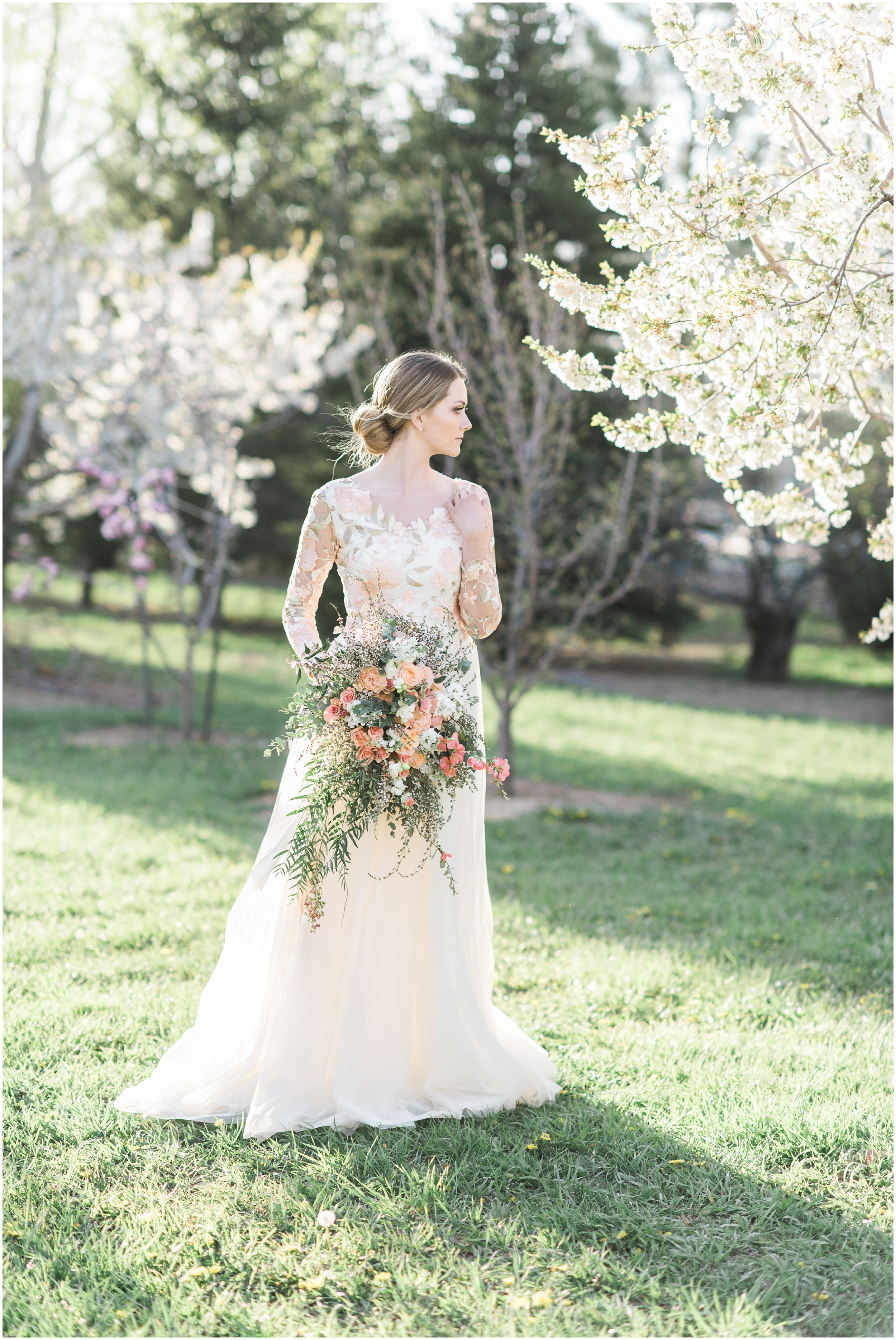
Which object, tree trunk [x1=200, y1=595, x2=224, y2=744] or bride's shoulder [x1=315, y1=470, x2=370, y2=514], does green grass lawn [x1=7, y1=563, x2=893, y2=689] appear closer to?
tree trunk [x1=200, y1=595, x2=224, y2=744]

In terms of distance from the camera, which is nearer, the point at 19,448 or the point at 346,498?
the point at 346,498

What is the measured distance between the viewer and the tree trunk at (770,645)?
18859 mm

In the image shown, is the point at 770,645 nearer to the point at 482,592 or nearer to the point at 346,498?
the point at 482,592

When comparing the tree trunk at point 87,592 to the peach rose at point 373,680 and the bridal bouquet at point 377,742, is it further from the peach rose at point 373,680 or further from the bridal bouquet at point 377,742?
the peach rose at point 373,680

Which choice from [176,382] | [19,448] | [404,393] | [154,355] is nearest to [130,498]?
[176,382]

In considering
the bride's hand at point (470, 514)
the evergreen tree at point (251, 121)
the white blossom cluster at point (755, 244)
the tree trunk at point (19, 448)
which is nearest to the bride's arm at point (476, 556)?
the bride's hand at point (470, 514)

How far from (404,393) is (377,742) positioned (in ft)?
3.73

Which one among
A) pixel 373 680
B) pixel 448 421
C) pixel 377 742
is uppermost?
pixel 448 421

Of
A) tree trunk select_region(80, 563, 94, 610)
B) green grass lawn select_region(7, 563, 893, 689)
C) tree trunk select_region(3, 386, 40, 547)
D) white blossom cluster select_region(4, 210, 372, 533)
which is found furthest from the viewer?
tree trunk select_region(80, 563, 94, 610)

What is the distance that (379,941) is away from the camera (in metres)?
3.18

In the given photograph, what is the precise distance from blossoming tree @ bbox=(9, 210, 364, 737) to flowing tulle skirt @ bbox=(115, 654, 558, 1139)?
6.84 metres

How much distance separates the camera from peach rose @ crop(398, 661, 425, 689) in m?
2.81

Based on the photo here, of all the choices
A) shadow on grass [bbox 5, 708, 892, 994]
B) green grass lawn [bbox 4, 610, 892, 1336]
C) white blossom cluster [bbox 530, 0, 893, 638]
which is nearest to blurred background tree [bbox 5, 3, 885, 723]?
shadow on grass [bbox 5, 708, 892, 994]

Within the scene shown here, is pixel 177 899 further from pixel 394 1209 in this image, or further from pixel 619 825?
pixel 619 825
